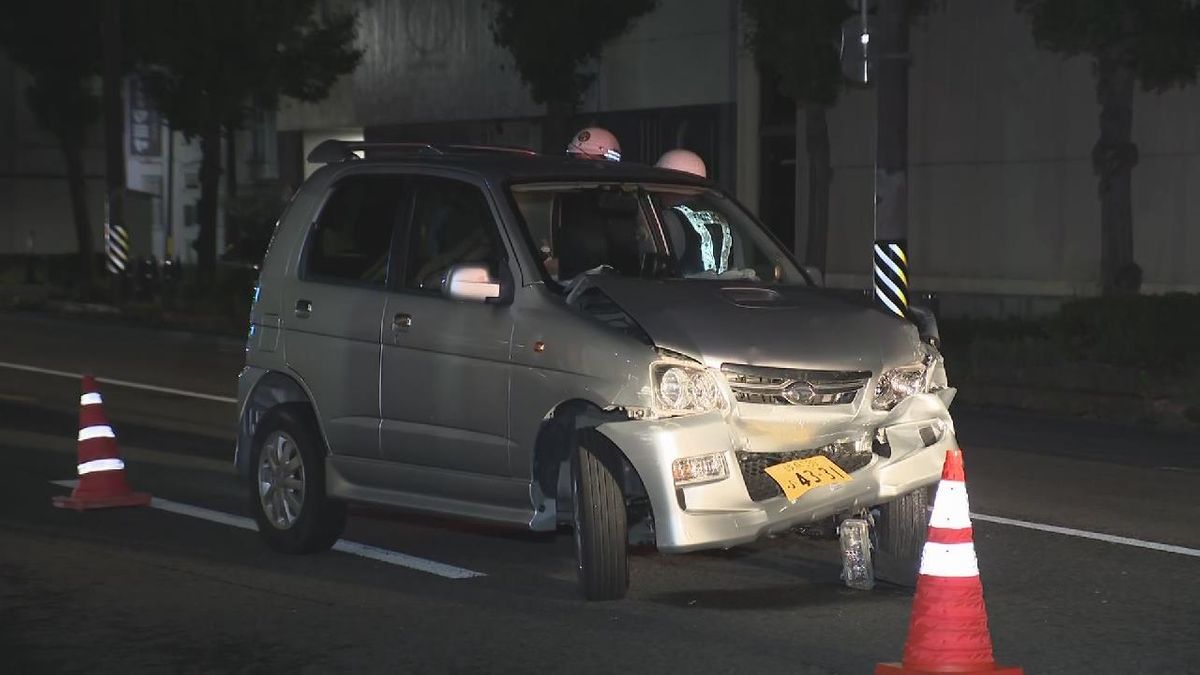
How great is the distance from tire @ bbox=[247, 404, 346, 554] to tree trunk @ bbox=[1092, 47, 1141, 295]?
13116 millimetres

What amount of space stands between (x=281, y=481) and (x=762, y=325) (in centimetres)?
282

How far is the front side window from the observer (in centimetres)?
923

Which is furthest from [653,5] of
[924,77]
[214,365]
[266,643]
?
[266,643]

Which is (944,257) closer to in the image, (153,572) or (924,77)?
(924,77)

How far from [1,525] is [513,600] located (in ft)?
11.5

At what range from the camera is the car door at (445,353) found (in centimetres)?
883

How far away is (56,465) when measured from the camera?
43.2ft

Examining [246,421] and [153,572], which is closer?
[153,572]

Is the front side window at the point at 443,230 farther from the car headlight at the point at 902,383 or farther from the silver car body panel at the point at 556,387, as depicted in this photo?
the car headlight at the point at 902,383

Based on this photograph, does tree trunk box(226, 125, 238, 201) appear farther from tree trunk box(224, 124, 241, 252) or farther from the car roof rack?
the car roof rack

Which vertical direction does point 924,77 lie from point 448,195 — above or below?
above

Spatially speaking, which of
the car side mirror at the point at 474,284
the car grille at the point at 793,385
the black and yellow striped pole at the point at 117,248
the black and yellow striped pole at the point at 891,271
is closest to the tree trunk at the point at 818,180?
the black and yellow striped pole at the point at 891,271

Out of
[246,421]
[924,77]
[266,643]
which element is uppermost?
[924,77]

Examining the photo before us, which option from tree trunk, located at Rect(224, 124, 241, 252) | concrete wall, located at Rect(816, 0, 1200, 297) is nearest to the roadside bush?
concrete wall, located at Rect(816, 0, 1200, 297)
